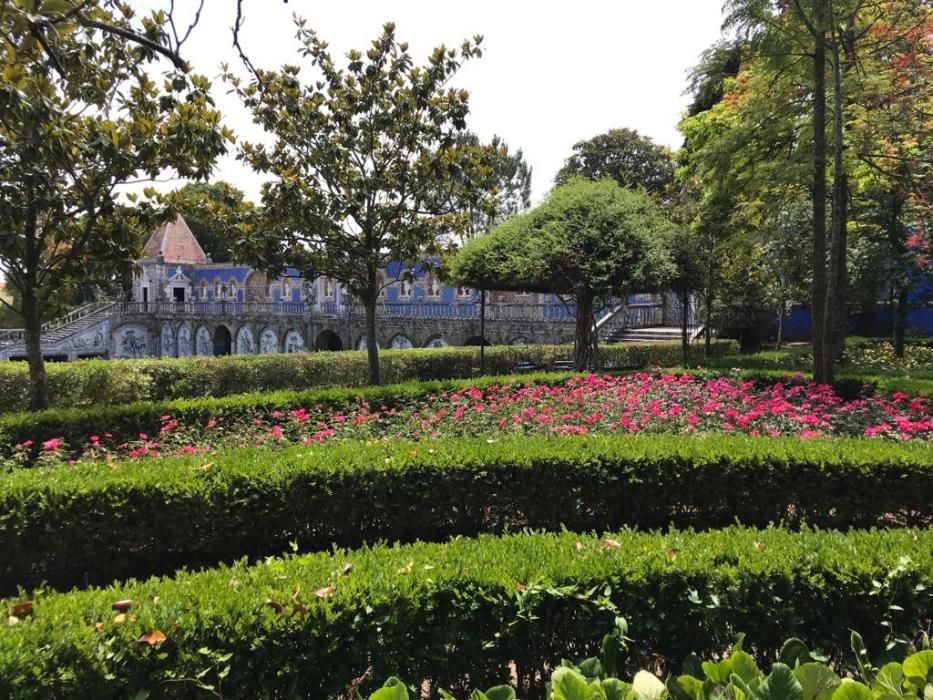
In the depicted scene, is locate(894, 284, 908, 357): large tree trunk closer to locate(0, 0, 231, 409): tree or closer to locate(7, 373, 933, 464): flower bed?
locate(7, 373, 933, 464): flower bed

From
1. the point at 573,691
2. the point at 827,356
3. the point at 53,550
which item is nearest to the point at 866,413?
the point at 827,356

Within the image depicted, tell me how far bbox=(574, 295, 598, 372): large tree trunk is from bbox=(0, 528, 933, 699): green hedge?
1040 centimetres

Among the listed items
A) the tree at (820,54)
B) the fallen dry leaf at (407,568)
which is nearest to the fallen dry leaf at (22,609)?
the fallen dry leaf at (407,568)

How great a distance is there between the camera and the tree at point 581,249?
12031 mm

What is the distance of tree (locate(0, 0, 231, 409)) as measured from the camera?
558cm

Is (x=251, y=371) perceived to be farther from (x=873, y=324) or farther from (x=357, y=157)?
(x=873, y=324)

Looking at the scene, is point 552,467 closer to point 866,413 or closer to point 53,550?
point 53,550

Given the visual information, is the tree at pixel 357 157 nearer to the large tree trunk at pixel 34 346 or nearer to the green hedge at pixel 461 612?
the large tree trunk at pixel 34 346

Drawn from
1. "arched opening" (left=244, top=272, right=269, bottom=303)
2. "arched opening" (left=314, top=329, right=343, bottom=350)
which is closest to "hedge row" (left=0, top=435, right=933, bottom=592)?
"arched opening" (left=314, top=329, right=343, bottom=350)

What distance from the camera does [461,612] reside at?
101 inches

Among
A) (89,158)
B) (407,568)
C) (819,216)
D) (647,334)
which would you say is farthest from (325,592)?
(647,334)

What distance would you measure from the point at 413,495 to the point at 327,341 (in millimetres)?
32562

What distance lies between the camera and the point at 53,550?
13.1 feet

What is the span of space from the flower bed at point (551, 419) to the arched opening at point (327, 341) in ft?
90.1
